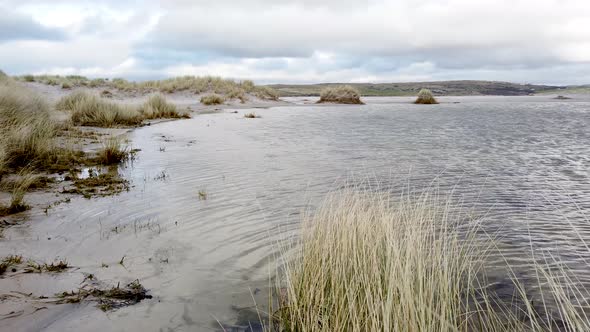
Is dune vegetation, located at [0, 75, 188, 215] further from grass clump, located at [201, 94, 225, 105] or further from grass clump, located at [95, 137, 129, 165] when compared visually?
grass clump, located at [201, 94, 225, 105]

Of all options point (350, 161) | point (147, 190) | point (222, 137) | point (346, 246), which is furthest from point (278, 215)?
point (222, 137)

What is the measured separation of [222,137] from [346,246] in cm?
1046

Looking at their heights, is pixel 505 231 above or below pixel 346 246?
below

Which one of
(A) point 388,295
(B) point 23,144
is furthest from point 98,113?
(A) point 388,295

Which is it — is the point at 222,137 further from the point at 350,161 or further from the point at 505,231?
the point at 505,231

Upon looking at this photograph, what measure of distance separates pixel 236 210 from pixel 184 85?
31248 millimetres

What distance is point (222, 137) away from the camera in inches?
514

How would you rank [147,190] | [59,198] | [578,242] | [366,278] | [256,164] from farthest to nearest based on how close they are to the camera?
[256,164] → [147,190] → [59,198] → [578,242] → [366,278]

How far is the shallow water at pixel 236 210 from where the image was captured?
3.27 m

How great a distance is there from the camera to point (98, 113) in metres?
15.4

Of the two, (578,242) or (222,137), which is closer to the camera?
(578,242)

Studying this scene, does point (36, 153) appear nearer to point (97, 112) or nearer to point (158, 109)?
point (97, 112)

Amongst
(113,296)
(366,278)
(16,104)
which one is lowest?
(113,296)

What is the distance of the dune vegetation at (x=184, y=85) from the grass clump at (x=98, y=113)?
555 inches
